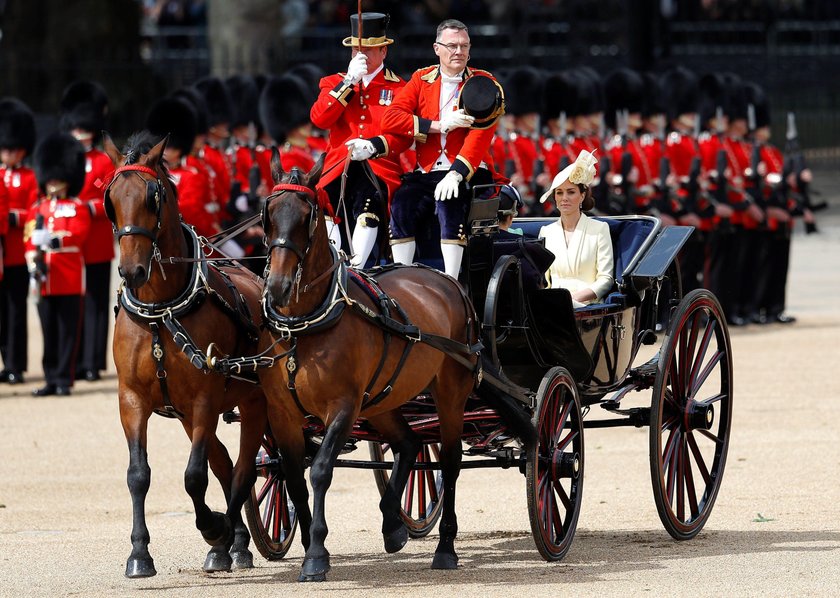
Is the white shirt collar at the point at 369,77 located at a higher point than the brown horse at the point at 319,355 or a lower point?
higher

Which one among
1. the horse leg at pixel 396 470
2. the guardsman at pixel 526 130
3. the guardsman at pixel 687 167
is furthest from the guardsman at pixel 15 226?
the horse leg at pixel 396 470

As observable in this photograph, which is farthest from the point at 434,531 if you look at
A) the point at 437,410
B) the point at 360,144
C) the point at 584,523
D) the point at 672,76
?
the point at 672,76

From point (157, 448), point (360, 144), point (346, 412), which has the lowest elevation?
point (157, 448)

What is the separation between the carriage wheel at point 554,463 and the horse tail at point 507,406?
4 centimetres

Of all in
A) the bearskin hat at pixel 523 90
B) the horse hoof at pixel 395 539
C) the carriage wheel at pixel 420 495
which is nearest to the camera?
the horse hoof at pixel 395 539

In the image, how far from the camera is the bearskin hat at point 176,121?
12.1 metres

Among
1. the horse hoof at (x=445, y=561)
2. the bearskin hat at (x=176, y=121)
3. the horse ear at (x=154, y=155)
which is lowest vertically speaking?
the horse hoof at (x=445, y=561)

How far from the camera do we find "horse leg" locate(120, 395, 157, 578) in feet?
19.7

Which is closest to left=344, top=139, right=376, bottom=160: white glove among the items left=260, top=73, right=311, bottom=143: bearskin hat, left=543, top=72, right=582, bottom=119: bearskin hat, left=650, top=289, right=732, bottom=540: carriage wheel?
left=650, top=289, right=732, bottom=540: carriage wheel

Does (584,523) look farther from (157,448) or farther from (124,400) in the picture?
(157,448)

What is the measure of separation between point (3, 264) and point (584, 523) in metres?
5.76

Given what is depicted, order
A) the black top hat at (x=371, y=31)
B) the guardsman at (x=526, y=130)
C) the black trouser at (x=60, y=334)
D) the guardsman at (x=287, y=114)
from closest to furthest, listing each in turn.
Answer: the black top hat at (x=371, y=31)
the black trouser at (x=60, y=334)
the guardsman at (x=287, y=114)
the guardsman at (x=526, y=130)

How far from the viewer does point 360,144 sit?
6.89 metres

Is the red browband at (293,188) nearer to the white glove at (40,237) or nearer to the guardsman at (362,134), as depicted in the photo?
the guardsman at (362,134)
